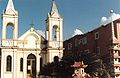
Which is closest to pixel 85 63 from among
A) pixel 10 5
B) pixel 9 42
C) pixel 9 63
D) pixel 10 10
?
pixel 9 63

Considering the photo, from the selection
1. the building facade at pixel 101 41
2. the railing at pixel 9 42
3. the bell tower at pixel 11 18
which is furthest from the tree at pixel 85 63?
the bell tower at pixel 11 18

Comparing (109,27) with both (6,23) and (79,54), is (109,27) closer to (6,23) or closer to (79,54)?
(79,54)

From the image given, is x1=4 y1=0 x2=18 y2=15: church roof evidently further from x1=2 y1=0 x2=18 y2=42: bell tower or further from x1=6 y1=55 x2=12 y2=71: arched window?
x1=6 y1=55 x2=12 y2=71: arched window

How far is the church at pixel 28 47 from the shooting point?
17.1 m

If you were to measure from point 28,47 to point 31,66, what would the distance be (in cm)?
88

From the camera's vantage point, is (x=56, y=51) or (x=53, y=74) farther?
(x=56, y=51)

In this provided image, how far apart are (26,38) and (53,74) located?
2.62 metres

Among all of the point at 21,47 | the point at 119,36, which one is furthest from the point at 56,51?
the point at 119,36

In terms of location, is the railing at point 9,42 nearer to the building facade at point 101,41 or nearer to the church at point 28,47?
the church at point 28,47

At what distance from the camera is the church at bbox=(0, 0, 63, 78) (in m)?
17.1

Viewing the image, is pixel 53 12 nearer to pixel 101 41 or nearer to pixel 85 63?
pixel 101 41

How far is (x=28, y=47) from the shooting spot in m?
17.9

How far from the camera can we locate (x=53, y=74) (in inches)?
640

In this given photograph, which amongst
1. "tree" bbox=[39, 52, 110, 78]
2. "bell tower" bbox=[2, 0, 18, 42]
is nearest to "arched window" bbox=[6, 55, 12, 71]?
"bell tower" bbox=[2, 0, 18, 42]
